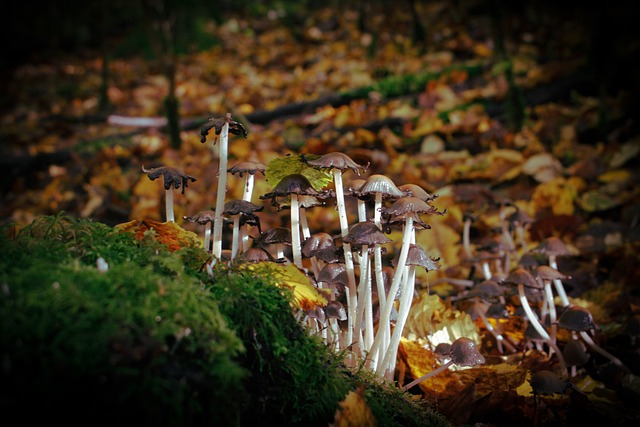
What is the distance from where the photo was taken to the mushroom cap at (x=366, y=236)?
181cm

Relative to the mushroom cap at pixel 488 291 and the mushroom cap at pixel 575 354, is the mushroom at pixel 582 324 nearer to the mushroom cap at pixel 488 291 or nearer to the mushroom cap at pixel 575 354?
the mushroom cap at pixel 575 354

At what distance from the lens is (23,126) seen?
31.2 ft

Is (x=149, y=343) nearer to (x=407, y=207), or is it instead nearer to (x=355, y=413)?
(x=355, y=413)

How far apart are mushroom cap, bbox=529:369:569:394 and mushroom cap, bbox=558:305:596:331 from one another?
35 cm

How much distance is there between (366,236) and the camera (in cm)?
183

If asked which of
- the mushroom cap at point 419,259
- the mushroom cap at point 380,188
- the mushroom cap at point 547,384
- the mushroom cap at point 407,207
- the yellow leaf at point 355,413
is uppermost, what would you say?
the mushroom cap at point 380,188

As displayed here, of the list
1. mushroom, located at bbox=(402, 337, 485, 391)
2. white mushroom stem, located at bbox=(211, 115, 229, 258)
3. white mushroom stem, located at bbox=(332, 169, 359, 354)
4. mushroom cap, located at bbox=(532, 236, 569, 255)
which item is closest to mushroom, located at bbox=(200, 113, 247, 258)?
white mushroom stem, located at bbox=(211, 115, 229, 258)

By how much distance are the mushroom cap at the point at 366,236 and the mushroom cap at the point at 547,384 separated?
3.79 feet

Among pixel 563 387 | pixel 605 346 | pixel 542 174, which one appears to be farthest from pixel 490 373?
pixel 542 174

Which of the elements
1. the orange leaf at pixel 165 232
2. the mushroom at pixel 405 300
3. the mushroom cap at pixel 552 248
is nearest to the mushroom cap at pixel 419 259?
the mushroom at pixel 405 300

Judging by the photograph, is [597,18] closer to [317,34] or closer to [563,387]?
[563,387]

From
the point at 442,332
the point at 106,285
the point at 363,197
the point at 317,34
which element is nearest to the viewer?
the point at 106,285

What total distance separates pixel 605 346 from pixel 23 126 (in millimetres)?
11035

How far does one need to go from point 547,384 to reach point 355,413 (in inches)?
49.9
